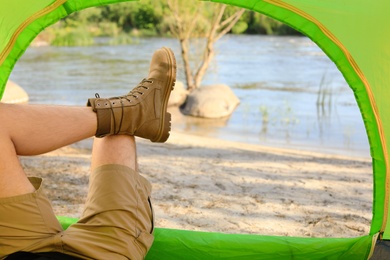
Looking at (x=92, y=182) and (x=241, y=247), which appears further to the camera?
(x=241, y=247)

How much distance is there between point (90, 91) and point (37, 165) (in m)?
5.89

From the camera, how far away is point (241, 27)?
60.7 ft

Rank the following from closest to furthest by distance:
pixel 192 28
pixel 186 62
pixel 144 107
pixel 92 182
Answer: pixel 92 182, pixel 144 107, pixel 186 62, pixel 192 28

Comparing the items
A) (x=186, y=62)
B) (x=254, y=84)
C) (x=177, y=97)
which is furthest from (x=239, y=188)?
(x=254, y=84)

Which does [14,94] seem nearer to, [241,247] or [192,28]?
[192,28]

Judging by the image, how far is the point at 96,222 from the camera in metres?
1.70

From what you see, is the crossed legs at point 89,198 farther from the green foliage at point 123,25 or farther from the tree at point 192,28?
the green foliage at point 123,25

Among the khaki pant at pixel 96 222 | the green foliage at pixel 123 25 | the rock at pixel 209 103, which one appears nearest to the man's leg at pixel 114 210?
the khaki pant at pixel 96 222

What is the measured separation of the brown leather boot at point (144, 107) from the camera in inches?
69.5

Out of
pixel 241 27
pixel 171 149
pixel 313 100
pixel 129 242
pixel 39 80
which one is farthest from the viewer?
pixel 241 27

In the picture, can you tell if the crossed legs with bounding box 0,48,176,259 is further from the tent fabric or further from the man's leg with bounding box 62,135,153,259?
the tent fabric

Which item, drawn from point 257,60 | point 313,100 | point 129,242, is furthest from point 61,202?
point 257,60

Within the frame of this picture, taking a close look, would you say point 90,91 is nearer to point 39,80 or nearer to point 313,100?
point 39,80

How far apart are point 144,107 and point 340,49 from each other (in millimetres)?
642
